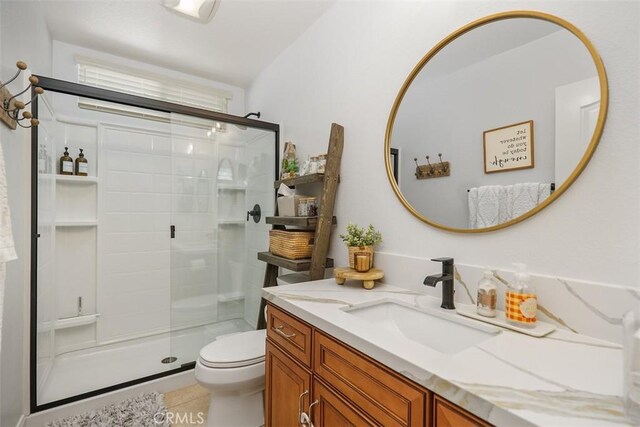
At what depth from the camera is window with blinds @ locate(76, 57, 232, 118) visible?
93.7 inches

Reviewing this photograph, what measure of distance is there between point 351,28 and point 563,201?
142cm

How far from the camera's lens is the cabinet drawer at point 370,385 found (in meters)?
0.67

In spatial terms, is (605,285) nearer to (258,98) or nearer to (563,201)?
(563,201)

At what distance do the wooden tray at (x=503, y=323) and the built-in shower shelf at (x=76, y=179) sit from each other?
108 inches

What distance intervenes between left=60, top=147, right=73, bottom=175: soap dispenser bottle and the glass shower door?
2.95ft

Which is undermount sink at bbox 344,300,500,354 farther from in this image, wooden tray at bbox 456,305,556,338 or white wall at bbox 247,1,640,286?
white wall at bbox 247,1,640,286

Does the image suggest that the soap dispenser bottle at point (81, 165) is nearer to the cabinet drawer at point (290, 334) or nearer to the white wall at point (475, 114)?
the cabinet drawer at point (290, 334)

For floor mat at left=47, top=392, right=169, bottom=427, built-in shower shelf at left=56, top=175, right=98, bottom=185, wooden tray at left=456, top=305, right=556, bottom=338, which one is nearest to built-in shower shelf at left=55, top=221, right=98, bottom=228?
built-in shower shelf at left=56, top=175, right=98, bottom=185

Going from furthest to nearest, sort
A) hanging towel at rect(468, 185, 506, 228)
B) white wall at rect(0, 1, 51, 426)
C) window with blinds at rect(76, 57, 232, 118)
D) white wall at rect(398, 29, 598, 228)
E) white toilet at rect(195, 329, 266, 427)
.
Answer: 1. window with blinds at rect(76, 57, 232, 118)
2. white toilet at rect(195, 329, 266, 427)
3. white wall at rect(0, 1, 51, 426)
4. hanging towel at rect(468, 185, 506, 228)
5. white wall at rect(398, 29, 598, 228)

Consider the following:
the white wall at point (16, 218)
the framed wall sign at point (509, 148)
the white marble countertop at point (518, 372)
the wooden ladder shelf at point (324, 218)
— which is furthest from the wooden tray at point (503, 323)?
the white wall at point (16, 218)

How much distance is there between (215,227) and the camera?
7.32 ft

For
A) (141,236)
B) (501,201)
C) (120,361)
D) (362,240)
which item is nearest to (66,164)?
(141,236)

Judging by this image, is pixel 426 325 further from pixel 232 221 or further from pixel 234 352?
pixel 232 221

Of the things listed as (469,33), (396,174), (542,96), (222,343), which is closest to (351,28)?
(469,33)
